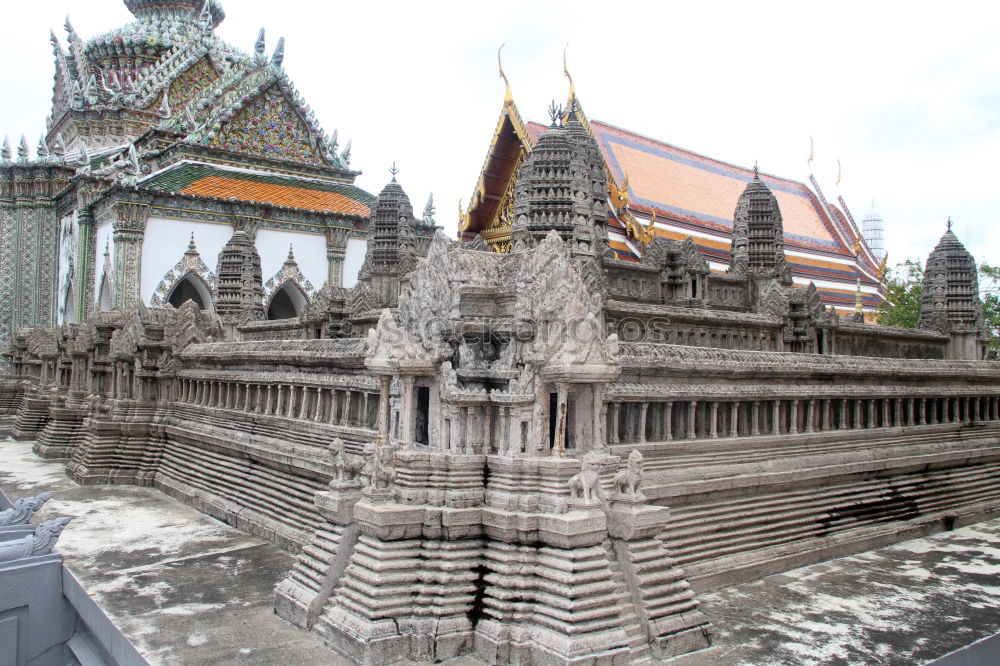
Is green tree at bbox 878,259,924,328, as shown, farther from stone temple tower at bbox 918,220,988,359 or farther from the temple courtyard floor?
the temple courtyard floor

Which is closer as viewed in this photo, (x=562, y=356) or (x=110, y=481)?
(x=562, y=356)

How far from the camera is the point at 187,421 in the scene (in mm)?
16156

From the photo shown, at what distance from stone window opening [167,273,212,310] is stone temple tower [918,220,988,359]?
2316 centimetres

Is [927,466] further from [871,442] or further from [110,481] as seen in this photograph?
[110,481]

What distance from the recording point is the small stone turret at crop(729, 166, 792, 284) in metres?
21.9

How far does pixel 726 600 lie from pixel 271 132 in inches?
1204

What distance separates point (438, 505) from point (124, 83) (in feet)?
124

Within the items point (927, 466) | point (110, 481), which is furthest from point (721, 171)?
point (110, 481)

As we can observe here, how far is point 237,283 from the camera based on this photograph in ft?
86.9

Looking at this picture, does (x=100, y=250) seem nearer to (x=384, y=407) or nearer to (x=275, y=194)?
(x=275, y=194)

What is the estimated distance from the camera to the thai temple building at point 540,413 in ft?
25.3

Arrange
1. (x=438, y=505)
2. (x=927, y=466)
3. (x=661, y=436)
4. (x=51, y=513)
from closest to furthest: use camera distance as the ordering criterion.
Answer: (x=438, y=505)
(x=661, y=436)
(x=927, y=466)
(x=51, y=513)

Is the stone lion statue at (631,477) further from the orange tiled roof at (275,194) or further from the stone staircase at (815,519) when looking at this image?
the orange tiled roof at (275,194)

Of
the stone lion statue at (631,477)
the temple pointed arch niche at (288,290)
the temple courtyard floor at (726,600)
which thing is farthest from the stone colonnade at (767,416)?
the temple pointed arch niche at (288,290)
